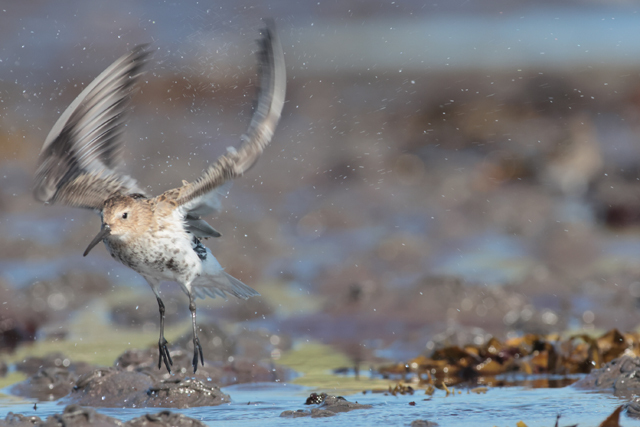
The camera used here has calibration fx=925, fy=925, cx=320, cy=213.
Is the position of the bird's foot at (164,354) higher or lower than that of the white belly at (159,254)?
lower

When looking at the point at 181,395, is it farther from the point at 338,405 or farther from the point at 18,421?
the point at 18,421

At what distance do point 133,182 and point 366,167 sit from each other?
7625mm

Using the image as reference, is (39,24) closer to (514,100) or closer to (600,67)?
(514,100)

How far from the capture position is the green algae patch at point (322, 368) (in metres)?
5.47

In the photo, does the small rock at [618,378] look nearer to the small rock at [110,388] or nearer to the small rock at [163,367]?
the small rock at [163,367]

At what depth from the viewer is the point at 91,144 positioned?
5238 millimetres

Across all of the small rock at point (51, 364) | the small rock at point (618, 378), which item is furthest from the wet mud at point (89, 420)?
the small rock at point (618, 378)

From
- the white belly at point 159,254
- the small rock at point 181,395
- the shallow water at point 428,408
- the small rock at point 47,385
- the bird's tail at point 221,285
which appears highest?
the white belly at point 159,254

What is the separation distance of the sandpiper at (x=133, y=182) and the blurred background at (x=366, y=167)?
1.91ft

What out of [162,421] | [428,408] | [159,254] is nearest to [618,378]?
[428,408]

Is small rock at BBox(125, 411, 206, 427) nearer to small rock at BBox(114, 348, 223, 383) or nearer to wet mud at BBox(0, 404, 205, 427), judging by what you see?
wet mud at BBox(0, 404, 205, 427)

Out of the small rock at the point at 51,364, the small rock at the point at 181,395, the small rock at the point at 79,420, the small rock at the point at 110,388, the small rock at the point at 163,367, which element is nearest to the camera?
the small rock at the point at 79,420

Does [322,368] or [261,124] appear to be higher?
[261,124]

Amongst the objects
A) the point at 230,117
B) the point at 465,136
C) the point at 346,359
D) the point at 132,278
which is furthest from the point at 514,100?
the point at 346,359
